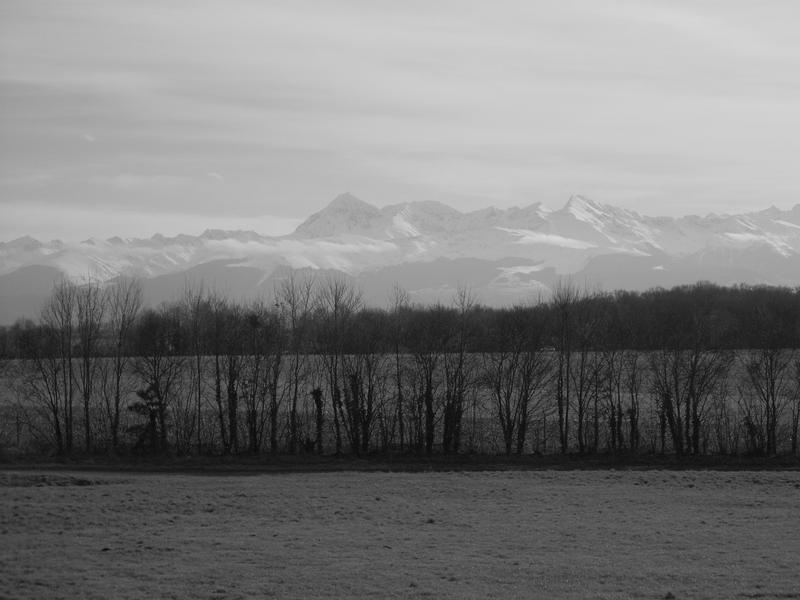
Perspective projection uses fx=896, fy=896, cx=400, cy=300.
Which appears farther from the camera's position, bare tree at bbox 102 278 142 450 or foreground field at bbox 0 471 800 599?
bare tree at bbox 102 278 142 450

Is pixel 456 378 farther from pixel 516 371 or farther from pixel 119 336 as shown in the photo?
pixel 119 336

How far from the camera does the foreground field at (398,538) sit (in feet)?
64.2

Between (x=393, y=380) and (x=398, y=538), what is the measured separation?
127ft

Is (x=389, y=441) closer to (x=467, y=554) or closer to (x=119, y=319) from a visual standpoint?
(x=119, y=319)

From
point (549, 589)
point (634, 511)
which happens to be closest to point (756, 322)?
point (634, 511)

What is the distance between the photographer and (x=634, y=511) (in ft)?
102

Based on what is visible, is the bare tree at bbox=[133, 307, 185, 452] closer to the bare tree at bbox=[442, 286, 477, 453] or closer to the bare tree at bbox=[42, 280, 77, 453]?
the bare tree at bbox=[42, 280, 77, 453]

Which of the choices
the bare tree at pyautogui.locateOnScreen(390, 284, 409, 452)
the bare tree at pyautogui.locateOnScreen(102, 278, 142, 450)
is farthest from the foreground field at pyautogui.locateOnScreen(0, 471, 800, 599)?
the bare tree at pyautogui.locateOnScreen(102, 278, 142, 450)

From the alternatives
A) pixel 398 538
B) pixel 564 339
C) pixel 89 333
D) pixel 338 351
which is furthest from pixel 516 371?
pixel 398 538

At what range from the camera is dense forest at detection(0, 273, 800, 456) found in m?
57.8

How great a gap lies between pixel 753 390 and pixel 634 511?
125 ft

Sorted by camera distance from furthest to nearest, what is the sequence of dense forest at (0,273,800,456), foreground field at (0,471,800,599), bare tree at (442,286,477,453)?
bare tree at (442,286,477,453) < dense forest at (0,273,800,456) < foreground field at (0,471,800,599)

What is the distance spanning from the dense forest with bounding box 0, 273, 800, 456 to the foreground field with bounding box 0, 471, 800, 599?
18072 millimetres

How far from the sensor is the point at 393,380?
211ft
